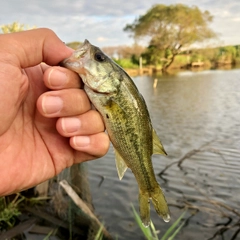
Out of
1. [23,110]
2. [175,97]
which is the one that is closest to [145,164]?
[23,110]

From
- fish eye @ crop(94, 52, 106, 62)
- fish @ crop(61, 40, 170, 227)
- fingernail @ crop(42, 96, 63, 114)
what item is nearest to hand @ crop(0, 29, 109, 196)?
fingernail @ crop(42, 96, 63, 114)

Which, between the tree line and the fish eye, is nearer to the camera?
the fish eye

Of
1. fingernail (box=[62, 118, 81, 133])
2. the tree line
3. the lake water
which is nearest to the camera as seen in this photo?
fingernail (box=[62, 118, 81, 133])

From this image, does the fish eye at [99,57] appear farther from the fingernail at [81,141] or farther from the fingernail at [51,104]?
the fingernail at [81,141]

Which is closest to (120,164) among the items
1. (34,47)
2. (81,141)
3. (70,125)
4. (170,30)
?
(81,141)

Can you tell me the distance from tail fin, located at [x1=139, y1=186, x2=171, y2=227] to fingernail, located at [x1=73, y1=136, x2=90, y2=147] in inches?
22.9

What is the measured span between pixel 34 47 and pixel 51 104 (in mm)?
404

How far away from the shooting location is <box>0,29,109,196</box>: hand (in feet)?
7.32

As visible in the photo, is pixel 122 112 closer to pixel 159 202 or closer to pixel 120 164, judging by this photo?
pixel 120 164

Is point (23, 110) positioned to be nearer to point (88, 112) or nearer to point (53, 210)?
point (88, 112)

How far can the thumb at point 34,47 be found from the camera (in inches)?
86.1

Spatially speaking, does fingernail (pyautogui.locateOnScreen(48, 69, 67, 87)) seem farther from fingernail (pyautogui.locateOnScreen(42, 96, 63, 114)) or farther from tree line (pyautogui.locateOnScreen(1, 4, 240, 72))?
tree line (pyautogui.locateOnScreen(1, 4, 240, 72))

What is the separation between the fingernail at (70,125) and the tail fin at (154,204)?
72 cm

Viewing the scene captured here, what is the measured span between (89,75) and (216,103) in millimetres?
18839
